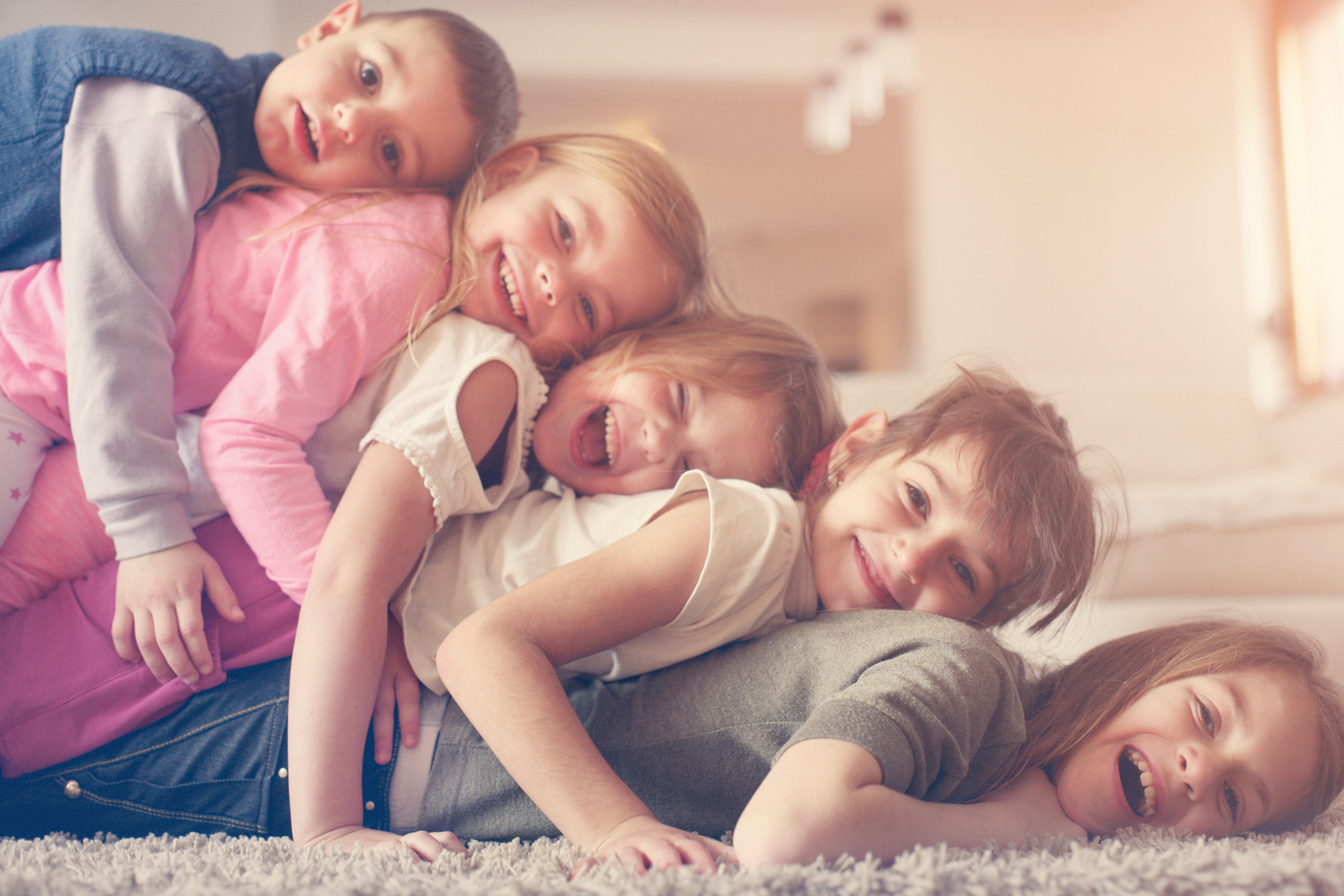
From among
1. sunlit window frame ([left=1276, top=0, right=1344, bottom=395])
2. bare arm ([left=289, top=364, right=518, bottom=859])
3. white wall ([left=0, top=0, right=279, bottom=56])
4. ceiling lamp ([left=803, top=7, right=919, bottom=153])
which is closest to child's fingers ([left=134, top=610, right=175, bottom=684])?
bare arm ([left=289, top=364, right=518, bottom=859])

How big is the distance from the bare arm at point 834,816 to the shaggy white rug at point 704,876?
2cm

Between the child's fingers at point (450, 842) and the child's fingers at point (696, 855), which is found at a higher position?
the child's fingers at point (696, 855)

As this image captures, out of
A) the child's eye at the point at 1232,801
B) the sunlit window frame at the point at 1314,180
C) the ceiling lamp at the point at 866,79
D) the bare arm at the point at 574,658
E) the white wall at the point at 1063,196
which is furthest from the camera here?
the white wall at the point at 1063,196

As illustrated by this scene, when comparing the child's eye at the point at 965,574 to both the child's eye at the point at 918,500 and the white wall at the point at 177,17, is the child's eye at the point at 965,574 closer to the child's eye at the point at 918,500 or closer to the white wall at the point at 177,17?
the child's eye at the point at 918,500

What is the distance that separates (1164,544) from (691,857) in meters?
1.07

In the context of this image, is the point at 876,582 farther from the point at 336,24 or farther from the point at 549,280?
the point at 336,24

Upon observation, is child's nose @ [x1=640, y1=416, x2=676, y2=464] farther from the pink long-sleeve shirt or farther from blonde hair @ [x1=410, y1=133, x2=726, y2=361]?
the pink long-sleeve shirt

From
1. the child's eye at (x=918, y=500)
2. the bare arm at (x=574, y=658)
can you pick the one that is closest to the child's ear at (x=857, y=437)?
the child's eye at (x=918, y=500)

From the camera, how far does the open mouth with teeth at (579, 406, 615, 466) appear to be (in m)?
0.96

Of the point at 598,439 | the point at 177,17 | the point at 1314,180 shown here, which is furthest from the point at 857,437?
the point at 177,17

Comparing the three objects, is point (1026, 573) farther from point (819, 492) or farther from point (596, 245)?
point (596, 245)

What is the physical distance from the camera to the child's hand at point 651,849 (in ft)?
1.90

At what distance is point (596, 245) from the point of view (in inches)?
37.9

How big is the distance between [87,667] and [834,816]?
611mm
